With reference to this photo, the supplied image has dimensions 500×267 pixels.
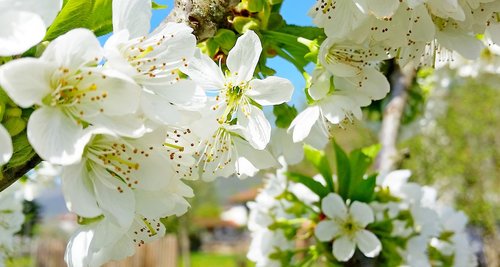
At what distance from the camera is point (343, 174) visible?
5.45 feet

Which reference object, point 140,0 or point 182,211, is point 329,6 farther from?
point 182,211

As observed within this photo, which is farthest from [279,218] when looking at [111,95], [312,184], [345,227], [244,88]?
[111,95]

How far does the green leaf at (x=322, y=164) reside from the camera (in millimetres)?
1682

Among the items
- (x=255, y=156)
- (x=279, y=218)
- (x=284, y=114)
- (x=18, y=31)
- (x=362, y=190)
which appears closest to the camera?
(x=18, y=31)

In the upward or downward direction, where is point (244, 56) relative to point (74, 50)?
downward

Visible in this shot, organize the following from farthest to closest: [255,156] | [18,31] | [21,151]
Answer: [255,156], [21,151], [18,31]

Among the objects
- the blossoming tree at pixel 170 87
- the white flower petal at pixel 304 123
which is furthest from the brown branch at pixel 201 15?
the white flower petal at pixel 304 123

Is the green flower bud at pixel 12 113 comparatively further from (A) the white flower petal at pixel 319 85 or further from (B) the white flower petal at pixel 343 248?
(B) the white flower petal at pixel 343 248

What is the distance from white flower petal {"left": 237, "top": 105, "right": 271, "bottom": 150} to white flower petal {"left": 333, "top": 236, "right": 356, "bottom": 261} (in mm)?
685

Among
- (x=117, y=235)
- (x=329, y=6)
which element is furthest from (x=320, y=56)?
(x=117, y=235)

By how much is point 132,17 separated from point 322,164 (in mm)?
1008

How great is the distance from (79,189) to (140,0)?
11.6 inches

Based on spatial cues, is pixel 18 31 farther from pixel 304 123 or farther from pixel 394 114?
pixel 394 114

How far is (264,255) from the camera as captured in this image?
Result: 176 cm
